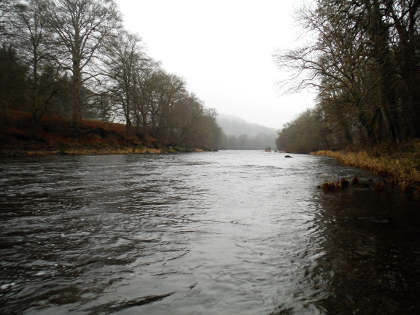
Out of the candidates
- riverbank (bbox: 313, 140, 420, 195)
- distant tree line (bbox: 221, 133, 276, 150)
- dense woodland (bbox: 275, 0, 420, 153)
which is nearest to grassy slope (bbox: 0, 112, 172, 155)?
dense woodland (bbox: 275, 0, 420, 153)

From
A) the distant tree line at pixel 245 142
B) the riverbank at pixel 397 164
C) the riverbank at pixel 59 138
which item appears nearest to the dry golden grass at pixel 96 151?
the riverbank at pixel 59 138

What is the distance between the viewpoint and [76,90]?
22375mm

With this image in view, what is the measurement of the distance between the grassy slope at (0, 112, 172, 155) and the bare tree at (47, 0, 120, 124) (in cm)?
173

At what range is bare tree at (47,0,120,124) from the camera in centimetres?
2128

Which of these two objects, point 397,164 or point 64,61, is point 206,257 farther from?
point 64,61

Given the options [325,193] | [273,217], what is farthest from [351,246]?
[325,193]

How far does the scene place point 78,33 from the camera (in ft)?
74.1

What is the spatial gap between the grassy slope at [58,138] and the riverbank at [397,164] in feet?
74.2

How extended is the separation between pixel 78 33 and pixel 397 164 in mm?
26242

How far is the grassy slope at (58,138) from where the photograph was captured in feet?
60.7

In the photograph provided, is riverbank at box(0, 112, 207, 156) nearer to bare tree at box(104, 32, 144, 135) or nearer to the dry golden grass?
the dry golden grass

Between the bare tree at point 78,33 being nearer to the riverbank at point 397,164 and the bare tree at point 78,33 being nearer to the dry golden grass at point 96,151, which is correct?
the dry golden grass at point 96,151

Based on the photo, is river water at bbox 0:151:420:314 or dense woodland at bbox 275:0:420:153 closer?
river water at bbox 0:151:420:314

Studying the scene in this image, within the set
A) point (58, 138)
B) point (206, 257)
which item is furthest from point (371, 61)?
point (58, 138)
